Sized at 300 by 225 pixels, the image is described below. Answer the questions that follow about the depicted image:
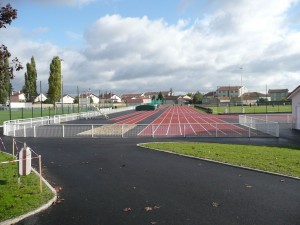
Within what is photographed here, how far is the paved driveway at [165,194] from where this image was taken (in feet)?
23.3

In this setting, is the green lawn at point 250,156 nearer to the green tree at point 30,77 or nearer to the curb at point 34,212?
the curb at point 34,212

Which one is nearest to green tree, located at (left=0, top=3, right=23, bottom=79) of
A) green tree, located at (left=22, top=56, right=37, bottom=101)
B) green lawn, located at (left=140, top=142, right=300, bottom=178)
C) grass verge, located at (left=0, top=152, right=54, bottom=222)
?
grass verge, located at (left=0, top=152, right=54, bottom=222)

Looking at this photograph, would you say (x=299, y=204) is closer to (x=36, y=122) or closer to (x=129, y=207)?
(x=129, y=207)

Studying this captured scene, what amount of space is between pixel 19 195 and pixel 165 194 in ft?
12.2

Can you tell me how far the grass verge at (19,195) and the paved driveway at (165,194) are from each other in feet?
1.45

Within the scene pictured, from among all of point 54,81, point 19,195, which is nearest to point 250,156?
point 19,195

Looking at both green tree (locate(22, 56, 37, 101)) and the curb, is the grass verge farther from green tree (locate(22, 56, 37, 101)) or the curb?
green tree (locate(22, 56, 37, 101))

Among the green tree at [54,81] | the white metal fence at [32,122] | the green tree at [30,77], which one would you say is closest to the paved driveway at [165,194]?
the white metal fence at [32,122]

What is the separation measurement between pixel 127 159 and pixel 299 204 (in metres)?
8.06

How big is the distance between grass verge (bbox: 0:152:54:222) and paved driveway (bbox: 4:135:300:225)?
44 centimetres

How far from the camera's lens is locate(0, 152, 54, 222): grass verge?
748cm

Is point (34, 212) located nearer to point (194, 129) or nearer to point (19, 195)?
point (19, 195)

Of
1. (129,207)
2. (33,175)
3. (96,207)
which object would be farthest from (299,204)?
(33,175)

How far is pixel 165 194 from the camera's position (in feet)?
29.3
